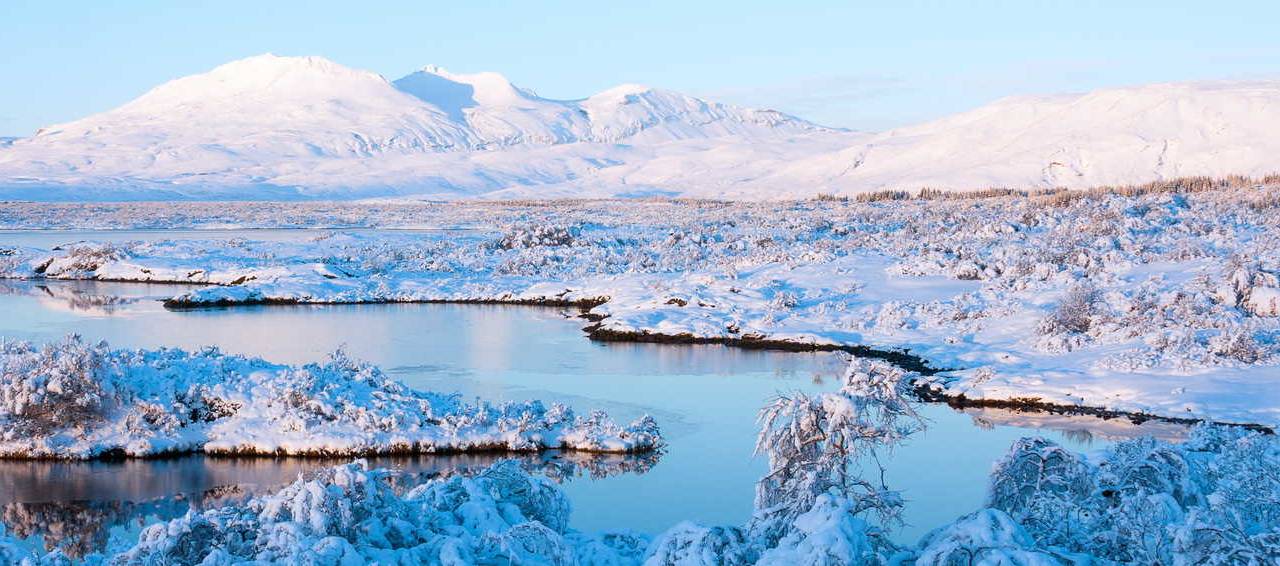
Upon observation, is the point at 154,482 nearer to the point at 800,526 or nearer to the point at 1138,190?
the point at 800,526

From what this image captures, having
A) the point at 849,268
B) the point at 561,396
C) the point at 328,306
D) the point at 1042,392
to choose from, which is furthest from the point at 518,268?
the point at 1042,392

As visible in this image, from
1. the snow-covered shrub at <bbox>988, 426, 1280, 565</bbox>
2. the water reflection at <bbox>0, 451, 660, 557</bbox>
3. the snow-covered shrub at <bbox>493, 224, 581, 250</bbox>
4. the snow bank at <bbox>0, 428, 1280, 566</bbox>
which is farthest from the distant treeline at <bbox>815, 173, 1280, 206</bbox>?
the snow bank at <bbox>0, 428, 1280, 566</bbox>

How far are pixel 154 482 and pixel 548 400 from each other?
811 centimetres

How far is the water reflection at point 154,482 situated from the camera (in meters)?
15.9

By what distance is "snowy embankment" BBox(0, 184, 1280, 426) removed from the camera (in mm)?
25203

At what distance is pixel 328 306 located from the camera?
4122 centimetres

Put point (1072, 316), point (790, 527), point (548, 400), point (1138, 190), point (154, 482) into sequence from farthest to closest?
point (1138, 190) → point (1072, 316) → point (548, 400) → point (154, 482) → point (790, 527)

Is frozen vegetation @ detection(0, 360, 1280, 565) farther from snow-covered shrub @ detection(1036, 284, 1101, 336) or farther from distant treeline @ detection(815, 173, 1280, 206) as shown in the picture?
distant treeline @ detection(815, 173, 1280, 206)

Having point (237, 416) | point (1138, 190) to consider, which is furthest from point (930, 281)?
point (1138, 190)

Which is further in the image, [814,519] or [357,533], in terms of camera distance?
[357,533]

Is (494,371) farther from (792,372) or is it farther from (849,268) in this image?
(849,268)

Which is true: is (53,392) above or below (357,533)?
below

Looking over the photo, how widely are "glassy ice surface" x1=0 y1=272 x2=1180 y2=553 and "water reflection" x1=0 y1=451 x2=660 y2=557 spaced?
0.15 feet

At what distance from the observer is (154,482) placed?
17.9 metres
